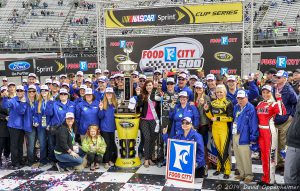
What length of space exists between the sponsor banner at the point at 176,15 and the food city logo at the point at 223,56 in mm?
1062

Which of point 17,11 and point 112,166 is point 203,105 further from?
point 17,11

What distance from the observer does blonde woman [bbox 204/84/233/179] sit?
546 centimetres

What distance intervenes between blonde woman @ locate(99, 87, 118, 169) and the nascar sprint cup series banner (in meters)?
5.29

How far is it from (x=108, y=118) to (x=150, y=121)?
0.79 meters

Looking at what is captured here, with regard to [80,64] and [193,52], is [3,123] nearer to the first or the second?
[80,64]

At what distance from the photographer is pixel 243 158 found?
5.27 metres

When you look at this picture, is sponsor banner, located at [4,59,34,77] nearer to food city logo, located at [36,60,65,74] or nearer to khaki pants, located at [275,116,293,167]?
food city logo, located at [36,60,65,74]

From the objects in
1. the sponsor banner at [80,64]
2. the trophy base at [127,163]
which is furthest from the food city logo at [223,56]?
the trophy base at [127,163]

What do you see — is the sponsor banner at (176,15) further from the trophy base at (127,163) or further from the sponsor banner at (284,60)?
the trophy base at (127,163)

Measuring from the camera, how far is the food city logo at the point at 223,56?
11.3 meters

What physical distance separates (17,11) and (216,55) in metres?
23.5

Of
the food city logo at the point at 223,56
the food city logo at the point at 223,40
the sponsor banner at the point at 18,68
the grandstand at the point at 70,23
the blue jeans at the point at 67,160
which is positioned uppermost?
the grandstand at the point at 70,23

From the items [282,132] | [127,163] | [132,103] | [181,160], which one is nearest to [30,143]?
[127,163]

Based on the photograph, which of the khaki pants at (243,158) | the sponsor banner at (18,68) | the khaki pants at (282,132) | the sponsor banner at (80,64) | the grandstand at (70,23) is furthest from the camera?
the grandstand at (70,23)
